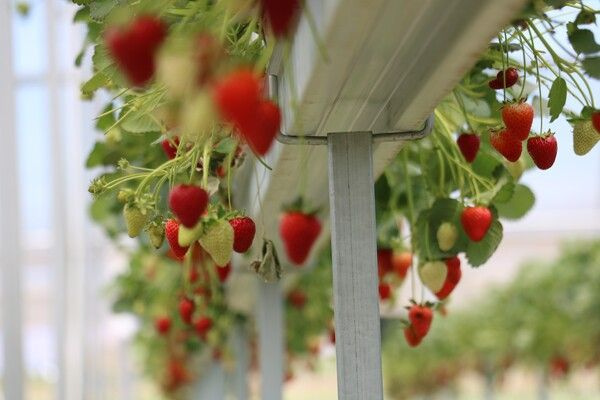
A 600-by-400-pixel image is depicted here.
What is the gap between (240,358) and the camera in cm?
388

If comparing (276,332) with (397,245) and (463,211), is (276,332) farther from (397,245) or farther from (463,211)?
(463,211)

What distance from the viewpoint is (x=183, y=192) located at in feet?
3.04

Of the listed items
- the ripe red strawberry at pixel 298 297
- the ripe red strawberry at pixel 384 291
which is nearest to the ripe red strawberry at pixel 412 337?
the ripe red strawberry at pixel 384 291

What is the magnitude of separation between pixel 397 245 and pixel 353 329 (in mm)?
724

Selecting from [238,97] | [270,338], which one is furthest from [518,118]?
[270,338]

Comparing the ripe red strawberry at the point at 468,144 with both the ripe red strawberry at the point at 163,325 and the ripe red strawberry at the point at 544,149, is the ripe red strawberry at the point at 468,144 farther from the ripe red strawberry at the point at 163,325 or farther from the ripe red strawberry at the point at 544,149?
the ripe red strawberry at the point at 163,325

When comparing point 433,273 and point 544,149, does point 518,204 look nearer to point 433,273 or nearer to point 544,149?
point 433,273

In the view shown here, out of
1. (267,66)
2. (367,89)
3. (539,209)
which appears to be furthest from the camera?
(539,209)

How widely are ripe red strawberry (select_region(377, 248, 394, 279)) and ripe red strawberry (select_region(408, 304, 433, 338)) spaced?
0.33m

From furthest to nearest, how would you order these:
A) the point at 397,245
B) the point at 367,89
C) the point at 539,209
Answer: the point at 539,209 → the point at 397,245 → the point at 367,89

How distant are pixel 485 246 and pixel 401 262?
35 cm

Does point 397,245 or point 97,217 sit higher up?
point 97,217

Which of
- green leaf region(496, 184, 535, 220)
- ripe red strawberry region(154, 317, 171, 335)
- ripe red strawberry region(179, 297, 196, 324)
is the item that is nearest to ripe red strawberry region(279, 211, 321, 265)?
green leaf region(496, 184, 535, 220)

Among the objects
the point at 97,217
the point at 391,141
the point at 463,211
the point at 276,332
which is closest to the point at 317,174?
the point at 463,211
